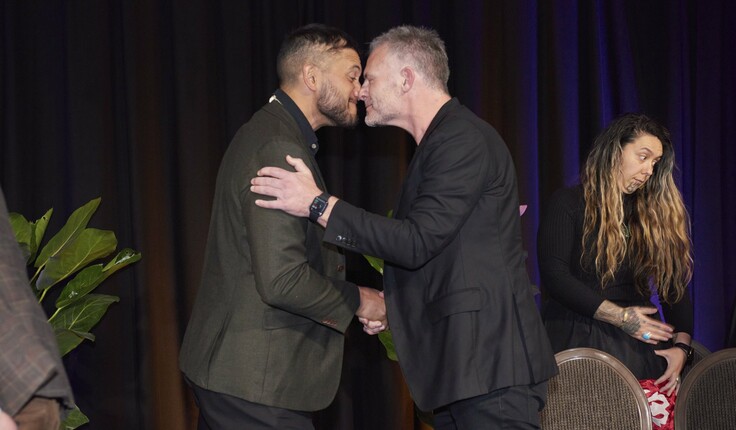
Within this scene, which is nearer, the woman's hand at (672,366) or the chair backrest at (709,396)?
the chair backrest at (709,396)

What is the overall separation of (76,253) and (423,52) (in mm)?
1626

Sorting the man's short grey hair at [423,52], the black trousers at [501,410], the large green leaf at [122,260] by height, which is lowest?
the black trousers at [501,410]

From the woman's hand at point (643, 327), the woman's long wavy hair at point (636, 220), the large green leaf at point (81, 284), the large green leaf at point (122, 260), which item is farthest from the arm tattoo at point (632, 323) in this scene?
the large green leaf at point (81, 284)

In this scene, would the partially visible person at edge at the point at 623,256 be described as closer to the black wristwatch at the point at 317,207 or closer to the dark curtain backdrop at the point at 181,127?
the dark curtain backdrop at the point at 181,127

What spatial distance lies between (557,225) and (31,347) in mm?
2315

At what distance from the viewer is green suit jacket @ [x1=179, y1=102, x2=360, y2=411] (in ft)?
7.09

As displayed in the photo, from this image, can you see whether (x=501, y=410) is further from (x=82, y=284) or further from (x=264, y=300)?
(x=82, y=284)

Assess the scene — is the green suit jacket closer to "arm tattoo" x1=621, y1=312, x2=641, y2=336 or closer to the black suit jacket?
the black suit jacket

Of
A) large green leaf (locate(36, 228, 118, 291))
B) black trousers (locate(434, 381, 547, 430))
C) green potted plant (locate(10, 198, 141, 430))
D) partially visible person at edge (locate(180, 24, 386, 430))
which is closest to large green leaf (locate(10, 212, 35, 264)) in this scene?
green potted plant (locate(10, 198, 141, 430))

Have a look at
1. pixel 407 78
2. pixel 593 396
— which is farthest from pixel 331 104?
pixel 593 396

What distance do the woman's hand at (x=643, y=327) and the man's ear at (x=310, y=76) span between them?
143 cm

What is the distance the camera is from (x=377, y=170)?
411cm

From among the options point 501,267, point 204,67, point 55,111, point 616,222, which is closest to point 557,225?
point 616,222

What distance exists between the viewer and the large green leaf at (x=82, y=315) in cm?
322
